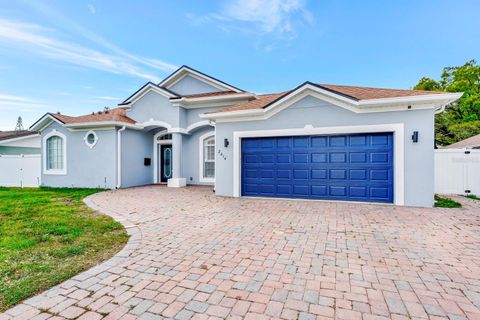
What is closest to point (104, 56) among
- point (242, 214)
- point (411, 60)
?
point (242, 214)

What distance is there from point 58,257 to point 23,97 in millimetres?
25030

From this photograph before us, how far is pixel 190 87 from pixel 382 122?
10584mm

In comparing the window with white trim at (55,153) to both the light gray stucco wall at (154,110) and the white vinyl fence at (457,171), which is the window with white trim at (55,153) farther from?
the white vinyl fence at (457,171)

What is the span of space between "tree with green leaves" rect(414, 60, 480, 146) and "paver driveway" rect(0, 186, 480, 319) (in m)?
24.4

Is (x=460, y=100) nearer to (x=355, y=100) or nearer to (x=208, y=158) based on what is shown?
(x=355, y=100)

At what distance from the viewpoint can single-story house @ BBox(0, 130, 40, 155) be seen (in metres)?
18.7

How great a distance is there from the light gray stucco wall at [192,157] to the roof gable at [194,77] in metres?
2.76

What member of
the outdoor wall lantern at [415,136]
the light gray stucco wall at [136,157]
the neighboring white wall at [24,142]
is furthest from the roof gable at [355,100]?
the neighboring white wall at [24,142]

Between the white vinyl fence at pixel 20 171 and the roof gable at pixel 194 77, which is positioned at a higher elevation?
the roof gable at pixel 194 77

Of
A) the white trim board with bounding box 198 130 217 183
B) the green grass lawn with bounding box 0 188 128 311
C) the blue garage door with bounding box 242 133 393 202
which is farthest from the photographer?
the white trim board with bounding box 198 130 217 183

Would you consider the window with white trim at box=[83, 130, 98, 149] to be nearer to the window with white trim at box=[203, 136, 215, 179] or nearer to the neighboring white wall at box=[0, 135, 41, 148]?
the window with white trim at box=[203, 136, 215, 179]

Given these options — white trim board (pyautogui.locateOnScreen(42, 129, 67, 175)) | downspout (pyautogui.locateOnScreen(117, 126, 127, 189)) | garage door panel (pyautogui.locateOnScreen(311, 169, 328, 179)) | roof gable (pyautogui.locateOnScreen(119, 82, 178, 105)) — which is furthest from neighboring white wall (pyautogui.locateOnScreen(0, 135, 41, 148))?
garage door panel (pyautogui.locateOnScreen(311, 169, 328, 179))

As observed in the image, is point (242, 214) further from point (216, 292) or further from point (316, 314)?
point (316, 314)

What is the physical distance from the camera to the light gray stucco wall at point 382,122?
7445mm
